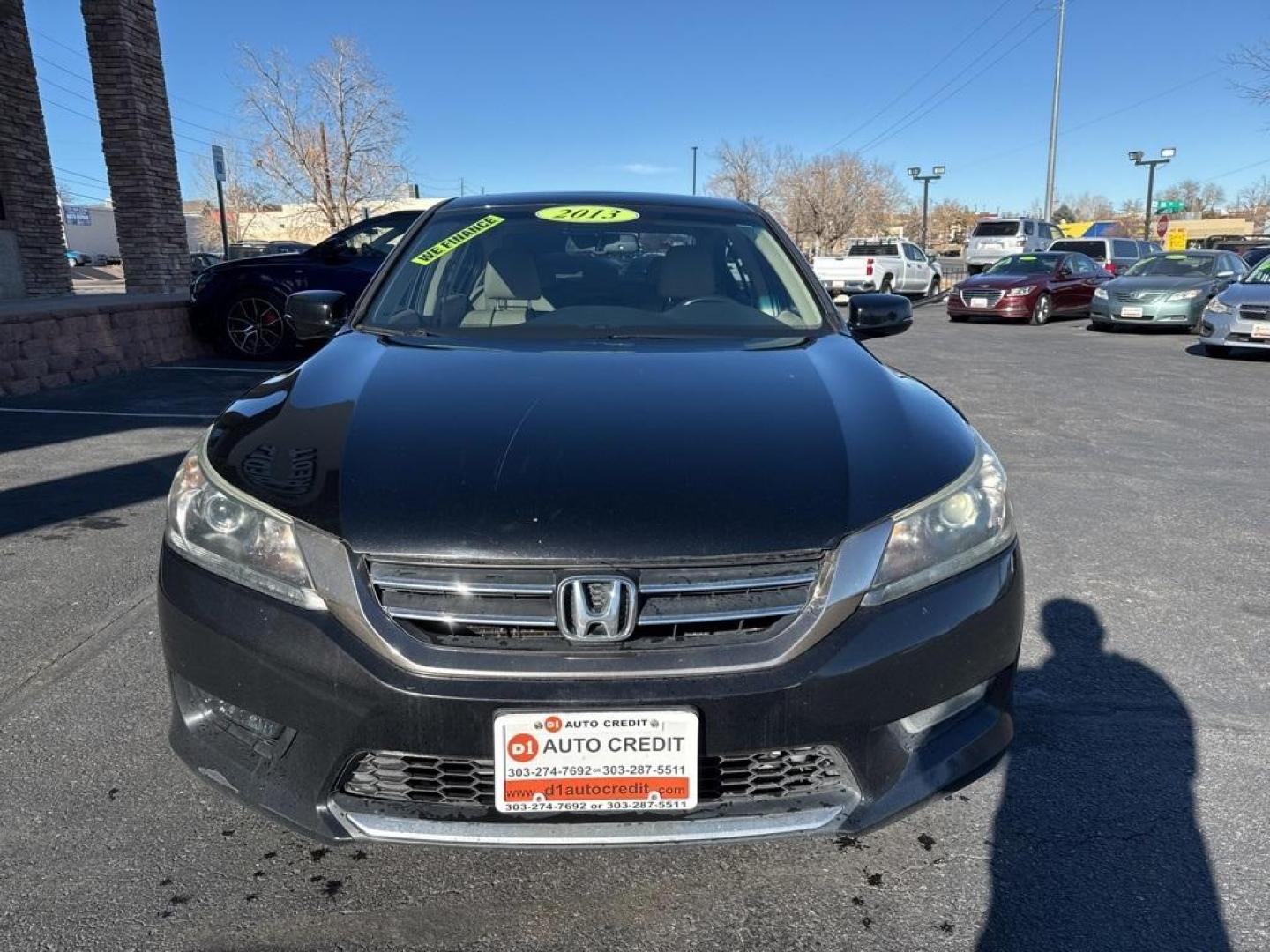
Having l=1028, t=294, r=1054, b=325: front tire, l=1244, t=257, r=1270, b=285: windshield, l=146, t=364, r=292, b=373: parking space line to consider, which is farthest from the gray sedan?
l=146, t=364, r=292, b=373: parking space line

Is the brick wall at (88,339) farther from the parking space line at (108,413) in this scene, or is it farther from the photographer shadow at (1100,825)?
the photographer shadow at (1100,825)

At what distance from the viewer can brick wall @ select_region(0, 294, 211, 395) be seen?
8.50 m

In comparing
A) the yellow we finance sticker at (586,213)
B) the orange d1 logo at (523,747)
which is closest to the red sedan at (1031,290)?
the yellow we finance sticker at (586,213)

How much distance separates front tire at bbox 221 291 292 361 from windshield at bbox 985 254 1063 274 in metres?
14.1

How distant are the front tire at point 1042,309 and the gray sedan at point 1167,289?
1214 mm

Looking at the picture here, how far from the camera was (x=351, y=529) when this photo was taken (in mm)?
1754

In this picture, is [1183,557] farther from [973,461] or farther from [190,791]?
[190,791]

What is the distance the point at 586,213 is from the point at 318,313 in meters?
1.08

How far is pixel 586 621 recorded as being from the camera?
1.67 meters

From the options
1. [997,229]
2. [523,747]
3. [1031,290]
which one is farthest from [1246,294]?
[997,229]

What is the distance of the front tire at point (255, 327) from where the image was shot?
1041 cm

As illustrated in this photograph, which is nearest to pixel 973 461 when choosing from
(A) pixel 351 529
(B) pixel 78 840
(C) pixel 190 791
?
(A) pixel 351 529

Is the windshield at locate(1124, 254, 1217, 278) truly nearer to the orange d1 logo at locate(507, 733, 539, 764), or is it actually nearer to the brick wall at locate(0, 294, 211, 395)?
the brick wall at locate(0, 294, 211, 395)

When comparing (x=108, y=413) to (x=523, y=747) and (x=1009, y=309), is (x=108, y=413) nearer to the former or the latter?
(x=523, y=747)
